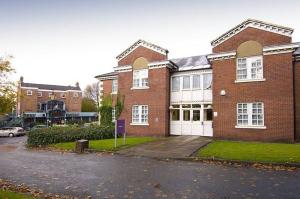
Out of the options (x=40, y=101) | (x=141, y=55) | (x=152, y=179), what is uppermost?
(x=141, y=55)

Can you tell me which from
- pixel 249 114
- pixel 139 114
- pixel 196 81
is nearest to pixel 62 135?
pixel 139 114

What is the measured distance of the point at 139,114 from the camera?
2550cm

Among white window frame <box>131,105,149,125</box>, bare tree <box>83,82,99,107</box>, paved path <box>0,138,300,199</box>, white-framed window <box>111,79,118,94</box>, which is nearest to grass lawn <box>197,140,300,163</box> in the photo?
paved path <box>0,138,300,199</box>

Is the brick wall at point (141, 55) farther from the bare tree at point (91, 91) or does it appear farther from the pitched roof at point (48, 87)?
the bare tree at point (91, 91)

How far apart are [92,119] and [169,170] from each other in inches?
2505

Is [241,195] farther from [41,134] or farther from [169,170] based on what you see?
[41,134]

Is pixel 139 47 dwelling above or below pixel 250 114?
above

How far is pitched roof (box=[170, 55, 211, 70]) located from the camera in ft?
78.1

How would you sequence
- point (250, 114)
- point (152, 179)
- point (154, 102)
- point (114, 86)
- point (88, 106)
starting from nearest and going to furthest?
point (152, 179)
point (250, 114)
point (154, 102)
point (114, 86)
point (88, 106)

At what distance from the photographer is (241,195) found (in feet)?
25.5

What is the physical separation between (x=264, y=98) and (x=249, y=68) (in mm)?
2539

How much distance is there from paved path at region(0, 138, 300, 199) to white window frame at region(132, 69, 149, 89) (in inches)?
497

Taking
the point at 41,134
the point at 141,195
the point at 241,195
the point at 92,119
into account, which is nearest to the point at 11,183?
the point at 141,195

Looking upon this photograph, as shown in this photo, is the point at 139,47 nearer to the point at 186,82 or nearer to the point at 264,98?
the point at 186,82
